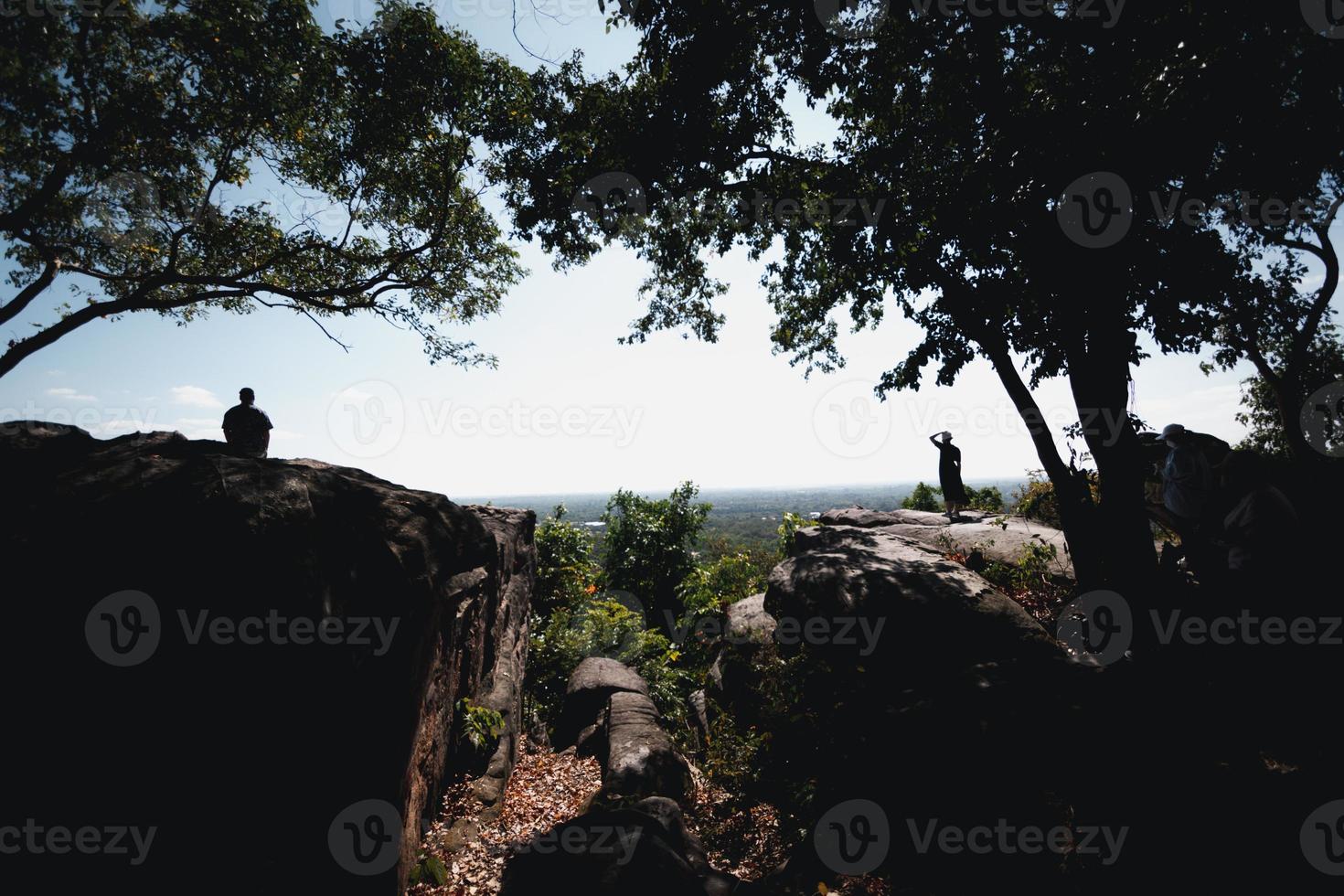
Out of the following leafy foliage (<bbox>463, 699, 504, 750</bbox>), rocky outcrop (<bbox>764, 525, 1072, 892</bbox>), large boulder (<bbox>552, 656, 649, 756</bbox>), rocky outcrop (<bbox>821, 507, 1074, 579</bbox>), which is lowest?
large boulder (<bbox>552, 656, 649, 756</bbox>)

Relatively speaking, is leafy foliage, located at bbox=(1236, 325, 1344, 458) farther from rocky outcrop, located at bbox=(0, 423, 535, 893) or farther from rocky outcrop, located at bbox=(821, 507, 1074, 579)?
rocky outcrop, located at bbox=(0, 423, 535, 893)

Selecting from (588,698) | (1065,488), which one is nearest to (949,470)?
(1065,488)

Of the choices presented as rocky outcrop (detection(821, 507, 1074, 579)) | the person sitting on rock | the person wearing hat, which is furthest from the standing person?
the person sitting on rock

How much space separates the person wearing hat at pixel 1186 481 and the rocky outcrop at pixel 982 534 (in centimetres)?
170

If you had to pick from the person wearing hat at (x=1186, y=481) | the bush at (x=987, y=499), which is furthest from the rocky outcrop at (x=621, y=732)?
the bush at (x=987, y=499)

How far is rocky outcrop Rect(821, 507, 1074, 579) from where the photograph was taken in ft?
29.1

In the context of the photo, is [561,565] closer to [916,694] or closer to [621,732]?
[621,732]

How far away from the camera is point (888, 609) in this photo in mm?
6582

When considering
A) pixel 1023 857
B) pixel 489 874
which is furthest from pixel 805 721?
pixel 489 874

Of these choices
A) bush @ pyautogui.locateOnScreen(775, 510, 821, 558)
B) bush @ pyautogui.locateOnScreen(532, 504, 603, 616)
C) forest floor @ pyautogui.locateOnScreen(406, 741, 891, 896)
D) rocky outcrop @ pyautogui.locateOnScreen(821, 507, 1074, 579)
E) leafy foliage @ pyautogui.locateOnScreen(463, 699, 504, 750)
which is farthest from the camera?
bush @ pyautogui.locateOnScreen(775, 510, 821, 558)

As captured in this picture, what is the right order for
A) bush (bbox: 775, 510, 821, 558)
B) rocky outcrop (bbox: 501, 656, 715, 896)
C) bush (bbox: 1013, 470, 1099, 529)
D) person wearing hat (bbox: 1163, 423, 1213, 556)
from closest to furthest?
rocky outcrop (bbox: 501, 656, 715, 896) → person wearing hat (bbox: 1163, 423, 1213, 556) → bush (bbox: 1013, 470, 1099, 529) → bush (bbox: 775, 510, 821, 558)

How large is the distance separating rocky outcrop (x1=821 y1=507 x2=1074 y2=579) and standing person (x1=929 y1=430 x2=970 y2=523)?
51cm

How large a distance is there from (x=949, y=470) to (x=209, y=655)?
14.3 metres

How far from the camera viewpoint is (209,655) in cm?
275
